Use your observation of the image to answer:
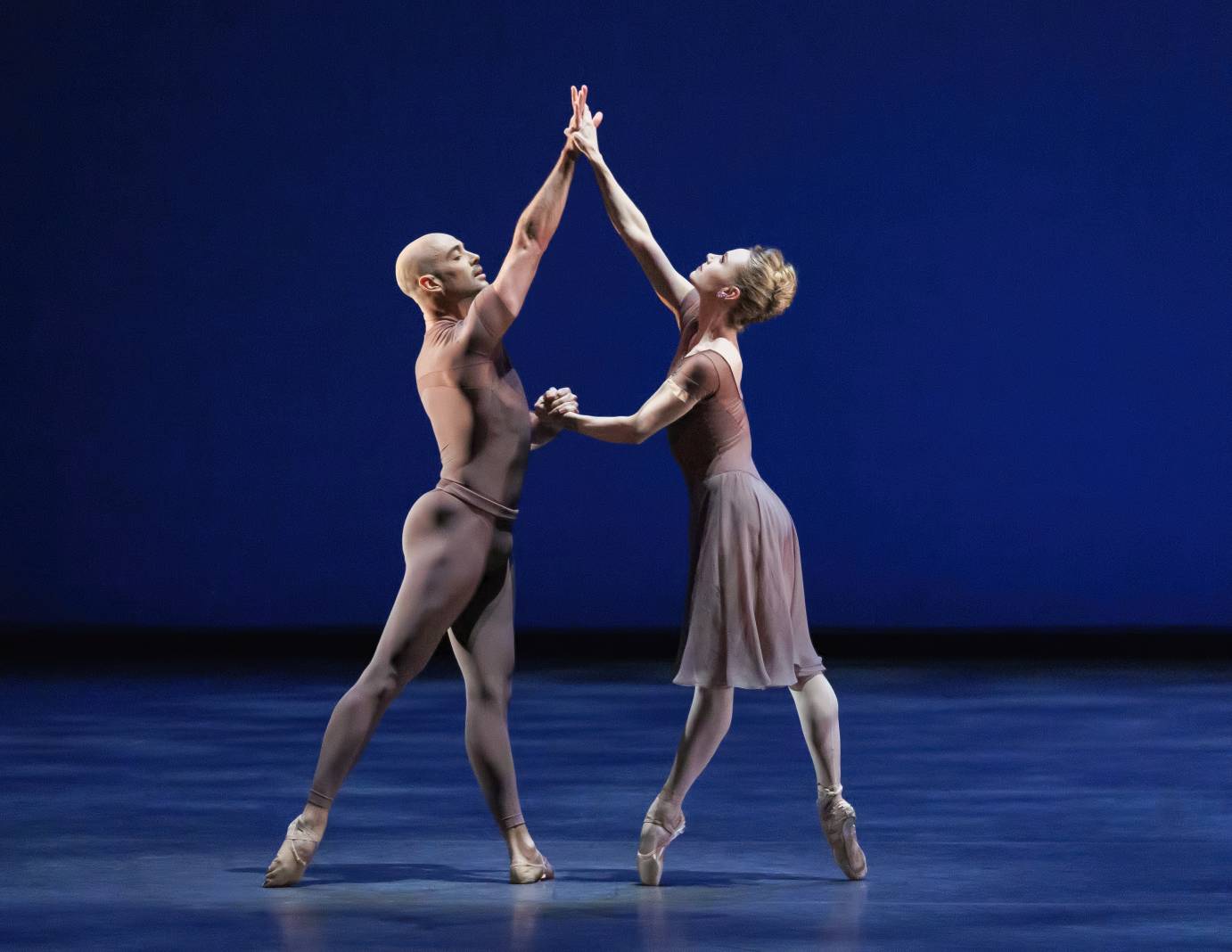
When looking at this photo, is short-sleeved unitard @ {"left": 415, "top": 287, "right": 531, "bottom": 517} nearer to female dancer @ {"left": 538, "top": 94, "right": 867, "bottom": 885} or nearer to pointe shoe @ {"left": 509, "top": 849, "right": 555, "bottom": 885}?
female dancer @ {"left": 538, "top": 94, "right": 867, "bottom": 885}

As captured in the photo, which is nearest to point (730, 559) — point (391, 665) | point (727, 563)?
point (727, 563)

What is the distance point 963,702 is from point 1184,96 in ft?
10.7

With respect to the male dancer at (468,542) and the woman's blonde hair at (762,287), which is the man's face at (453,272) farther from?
the woman's blonde hair at (762,287)

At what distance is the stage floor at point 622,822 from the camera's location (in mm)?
3807

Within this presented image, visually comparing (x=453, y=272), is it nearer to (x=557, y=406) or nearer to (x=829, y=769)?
(x=557, y=406)

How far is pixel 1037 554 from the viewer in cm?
917

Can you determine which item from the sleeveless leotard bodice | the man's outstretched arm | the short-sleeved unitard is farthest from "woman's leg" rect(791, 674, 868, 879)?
the man's outstretched arm

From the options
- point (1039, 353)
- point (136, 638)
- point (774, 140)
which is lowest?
point (136, 638)

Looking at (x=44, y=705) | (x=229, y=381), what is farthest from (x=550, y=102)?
(x=44, y=705)

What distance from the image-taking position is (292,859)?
13.7 feet

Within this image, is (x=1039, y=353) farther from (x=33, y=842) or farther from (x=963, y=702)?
(x=33, y=842)

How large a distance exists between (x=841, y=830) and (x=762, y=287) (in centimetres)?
117

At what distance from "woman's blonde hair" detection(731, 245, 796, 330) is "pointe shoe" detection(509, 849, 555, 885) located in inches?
48.6

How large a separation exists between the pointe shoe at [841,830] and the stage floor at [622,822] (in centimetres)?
5
